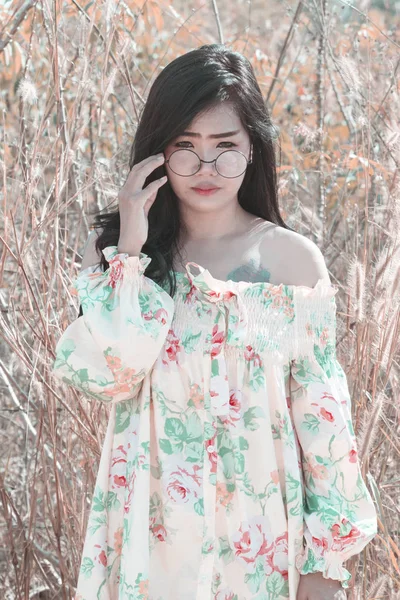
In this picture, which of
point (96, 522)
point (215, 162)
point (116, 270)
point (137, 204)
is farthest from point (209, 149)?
point (96, 522)

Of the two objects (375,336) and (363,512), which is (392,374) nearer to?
(375,336)

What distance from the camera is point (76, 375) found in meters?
1.48

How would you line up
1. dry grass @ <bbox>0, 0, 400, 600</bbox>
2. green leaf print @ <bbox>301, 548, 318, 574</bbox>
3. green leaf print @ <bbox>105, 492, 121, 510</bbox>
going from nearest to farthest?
1. green leaf print @ <bbox>301, 548, 318, 574</bbox>
2. green leaf print @ <bbox>105, 492, 121, 510</bbox>
3. dry grass @ <bbox>0, 0, 400, 600</bbox>

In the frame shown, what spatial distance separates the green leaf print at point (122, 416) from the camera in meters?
1.59

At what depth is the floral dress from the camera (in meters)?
1.47

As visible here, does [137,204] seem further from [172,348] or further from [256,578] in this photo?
[256,578]

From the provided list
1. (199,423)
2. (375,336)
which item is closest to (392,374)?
(375,336)

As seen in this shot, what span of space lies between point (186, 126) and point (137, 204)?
163 millimetres

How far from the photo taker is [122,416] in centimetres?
160

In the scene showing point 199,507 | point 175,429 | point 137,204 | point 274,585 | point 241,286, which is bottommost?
point 274,585

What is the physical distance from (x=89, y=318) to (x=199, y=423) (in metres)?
0.26

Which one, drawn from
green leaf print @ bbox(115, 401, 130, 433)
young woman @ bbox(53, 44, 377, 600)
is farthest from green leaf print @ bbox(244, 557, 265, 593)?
green leaf print @ bbox(115, 401, 130, 433)

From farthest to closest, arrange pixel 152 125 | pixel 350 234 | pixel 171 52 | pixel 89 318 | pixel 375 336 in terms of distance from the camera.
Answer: pixel 171 52 → pixel 350 234 → pixel 375 336 → pixel 152 125 → pixel 89 318

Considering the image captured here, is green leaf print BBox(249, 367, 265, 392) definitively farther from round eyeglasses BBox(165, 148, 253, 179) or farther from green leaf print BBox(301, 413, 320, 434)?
round eyeglasses BBox(165, 148, 253, 179)
